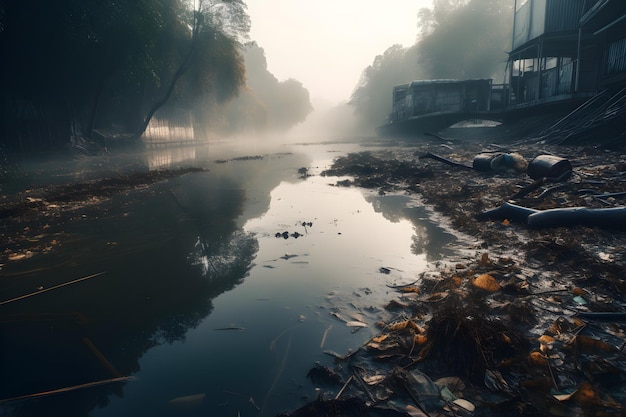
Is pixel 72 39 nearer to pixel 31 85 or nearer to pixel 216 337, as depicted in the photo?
pixel 31 85

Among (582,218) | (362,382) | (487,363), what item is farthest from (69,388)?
(582,218)

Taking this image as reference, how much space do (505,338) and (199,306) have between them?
2.52 m

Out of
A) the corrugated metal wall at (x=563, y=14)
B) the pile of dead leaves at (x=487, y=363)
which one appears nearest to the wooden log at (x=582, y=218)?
the pile of dead leaves at (x=487, y=363)

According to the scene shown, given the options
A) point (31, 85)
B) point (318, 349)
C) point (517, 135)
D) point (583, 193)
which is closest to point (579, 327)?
point (318, 349)

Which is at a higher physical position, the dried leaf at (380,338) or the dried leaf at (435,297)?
the dried leaf at (435,297)

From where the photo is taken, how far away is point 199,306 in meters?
3.17

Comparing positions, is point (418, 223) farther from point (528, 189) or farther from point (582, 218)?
point (528, 189)

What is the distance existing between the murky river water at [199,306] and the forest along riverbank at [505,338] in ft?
0.83

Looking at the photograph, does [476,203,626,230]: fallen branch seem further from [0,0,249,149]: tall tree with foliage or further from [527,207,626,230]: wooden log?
[0,0,249,149]: tall tree with foliage

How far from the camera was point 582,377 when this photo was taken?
2.00 meters

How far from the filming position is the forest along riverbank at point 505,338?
1.90m

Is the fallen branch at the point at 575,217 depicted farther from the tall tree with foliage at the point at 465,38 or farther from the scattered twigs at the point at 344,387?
the tall tree with foliage at the point at 465,38

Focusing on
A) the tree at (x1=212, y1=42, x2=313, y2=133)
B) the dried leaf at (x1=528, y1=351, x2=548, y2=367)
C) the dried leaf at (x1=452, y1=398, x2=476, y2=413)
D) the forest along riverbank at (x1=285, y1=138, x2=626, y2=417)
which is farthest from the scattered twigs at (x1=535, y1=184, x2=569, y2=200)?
the tree at (x1=212, y1=42, x2=313, y2=133)

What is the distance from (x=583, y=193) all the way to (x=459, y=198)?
2.01 m
